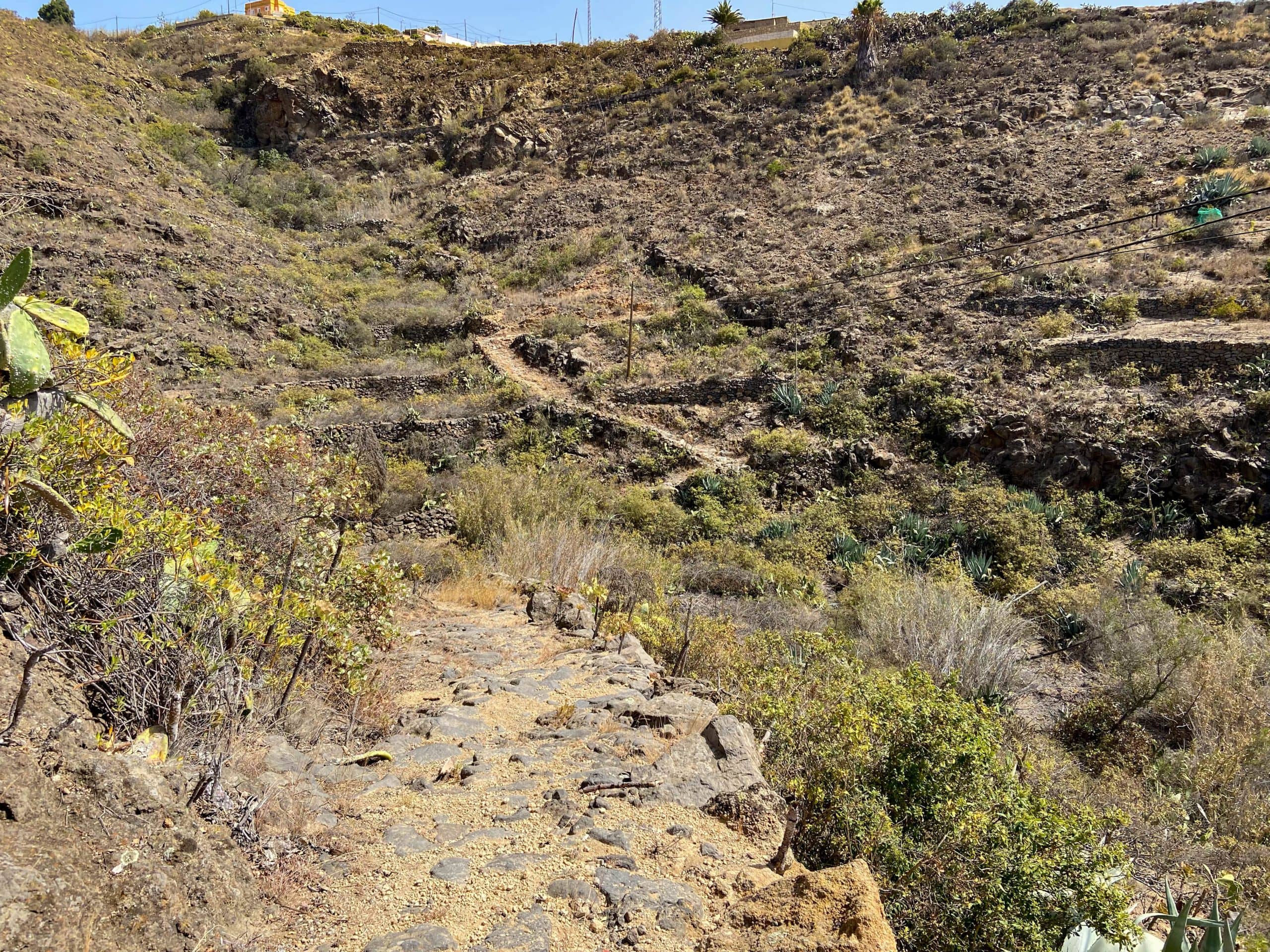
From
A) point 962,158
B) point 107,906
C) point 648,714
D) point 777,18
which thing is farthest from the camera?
point 777,18

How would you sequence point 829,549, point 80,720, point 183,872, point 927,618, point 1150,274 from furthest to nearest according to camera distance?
point 1150,274, point 829,549, point 927,618, point 80,720, point 183,872

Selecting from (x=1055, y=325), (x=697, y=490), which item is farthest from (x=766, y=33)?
(x=697, y=490)

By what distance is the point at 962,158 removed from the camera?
2159 centimetres

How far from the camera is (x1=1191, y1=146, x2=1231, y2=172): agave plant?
17.7 metres

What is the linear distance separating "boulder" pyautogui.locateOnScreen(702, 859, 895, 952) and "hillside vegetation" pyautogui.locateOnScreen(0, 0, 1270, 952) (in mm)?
665

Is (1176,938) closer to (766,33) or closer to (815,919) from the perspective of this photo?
(815,919)

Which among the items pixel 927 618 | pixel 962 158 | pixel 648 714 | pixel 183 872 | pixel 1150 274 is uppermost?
pixel 962 158

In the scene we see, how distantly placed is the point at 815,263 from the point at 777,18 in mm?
19901

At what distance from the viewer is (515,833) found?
293 cm

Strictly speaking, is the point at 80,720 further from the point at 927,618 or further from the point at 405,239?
the point at 405,239

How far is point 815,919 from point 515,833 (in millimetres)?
1318

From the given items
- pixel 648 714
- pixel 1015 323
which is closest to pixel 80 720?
pixel 648 714

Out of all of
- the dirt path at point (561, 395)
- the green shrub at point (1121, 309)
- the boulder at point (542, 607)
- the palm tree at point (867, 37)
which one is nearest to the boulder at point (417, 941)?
the boulder at point (542, 607)

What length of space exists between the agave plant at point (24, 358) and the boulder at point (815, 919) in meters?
2.66
